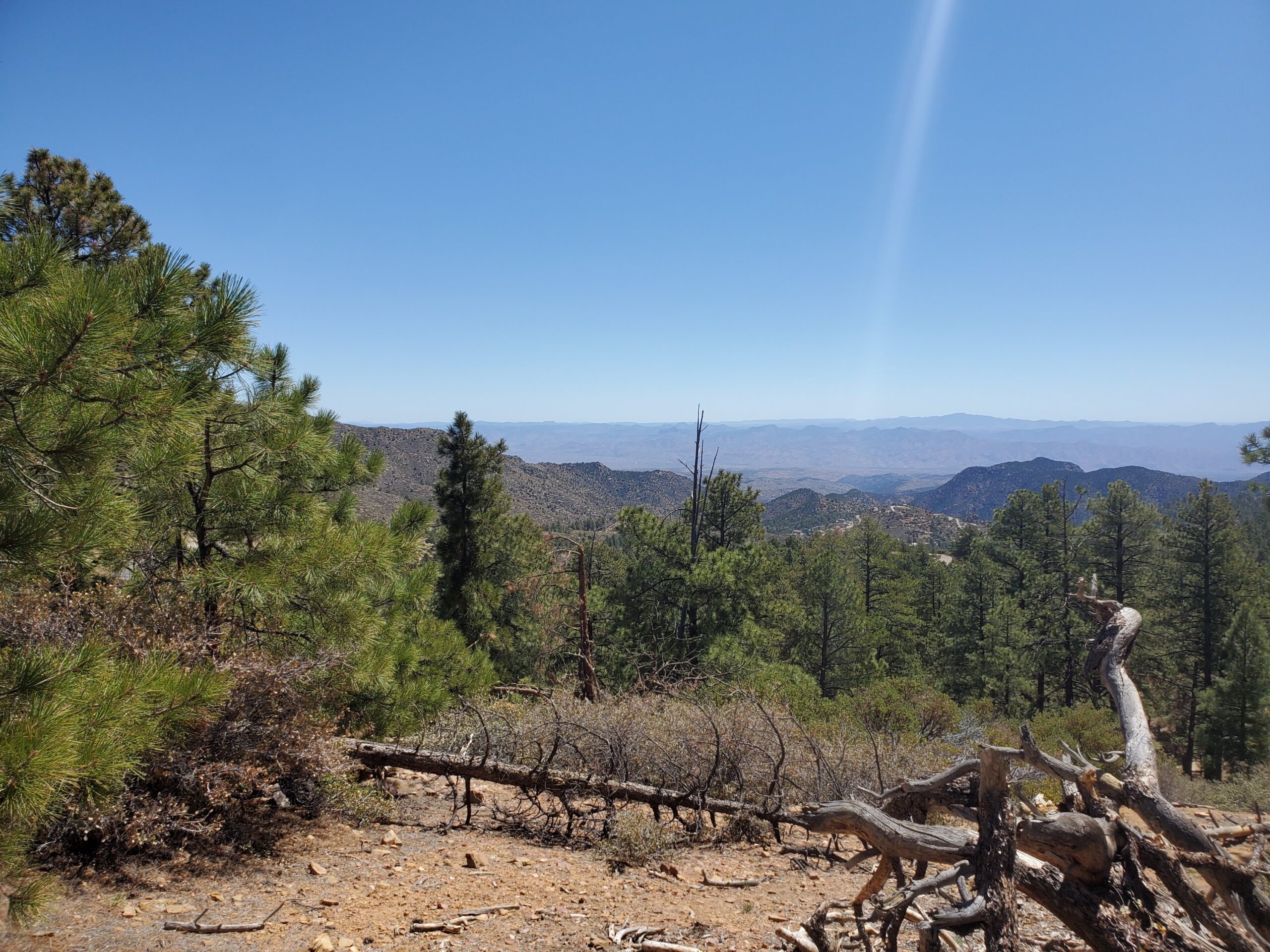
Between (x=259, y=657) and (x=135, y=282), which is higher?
(x=135, y=282)

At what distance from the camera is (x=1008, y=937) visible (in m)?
2.33

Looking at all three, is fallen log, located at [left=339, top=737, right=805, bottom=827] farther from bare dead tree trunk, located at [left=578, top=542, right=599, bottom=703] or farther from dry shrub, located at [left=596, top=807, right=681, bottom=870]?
bare dead tree trunk, located at [left=578, top=542, right=599, bottom=703]

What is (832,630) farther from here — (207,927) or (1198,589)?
(207,927)

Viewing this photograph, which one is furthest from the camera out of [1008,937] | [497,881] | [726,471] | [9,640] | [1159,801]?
[726,471]

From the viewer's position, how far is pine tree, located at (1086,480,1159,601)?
2472 cm

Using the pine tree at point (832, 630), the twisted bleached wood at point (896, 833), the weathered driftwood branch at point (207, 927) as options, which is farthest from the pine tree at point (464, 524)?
the twisted bleached wood at point (896, 833)

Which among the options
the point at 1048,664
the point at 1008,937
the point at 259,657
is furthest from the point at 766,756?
the point at 1048,664

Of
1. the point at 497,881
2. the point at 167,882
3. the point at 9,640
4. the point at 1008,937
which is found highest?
the point at 9,640

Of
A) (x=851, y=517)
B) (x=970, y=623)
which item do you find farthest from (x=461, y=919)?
(x=851, y=517)

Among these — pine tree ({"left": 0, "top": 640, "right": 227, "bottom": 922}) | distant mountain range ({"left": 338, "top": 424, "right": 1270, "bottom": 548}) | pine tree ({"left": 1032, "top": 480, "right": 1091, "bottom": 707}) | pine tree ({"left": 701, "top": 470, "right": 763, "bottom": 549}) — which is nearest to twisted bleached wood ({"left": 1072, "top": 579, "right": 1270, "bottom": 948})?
pine tree ({"left": 0, "top": 640, "right": 227, "bottom": 922})

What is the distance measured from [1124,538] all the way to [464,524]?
2683cm

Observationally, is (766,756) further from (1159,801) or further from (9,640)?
(9,640)

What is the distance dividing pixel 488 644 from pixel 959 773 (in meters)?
15.5

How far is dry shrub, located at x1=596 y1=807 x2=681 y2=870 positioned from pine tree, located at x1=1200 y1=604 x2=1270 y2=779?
891 inches
